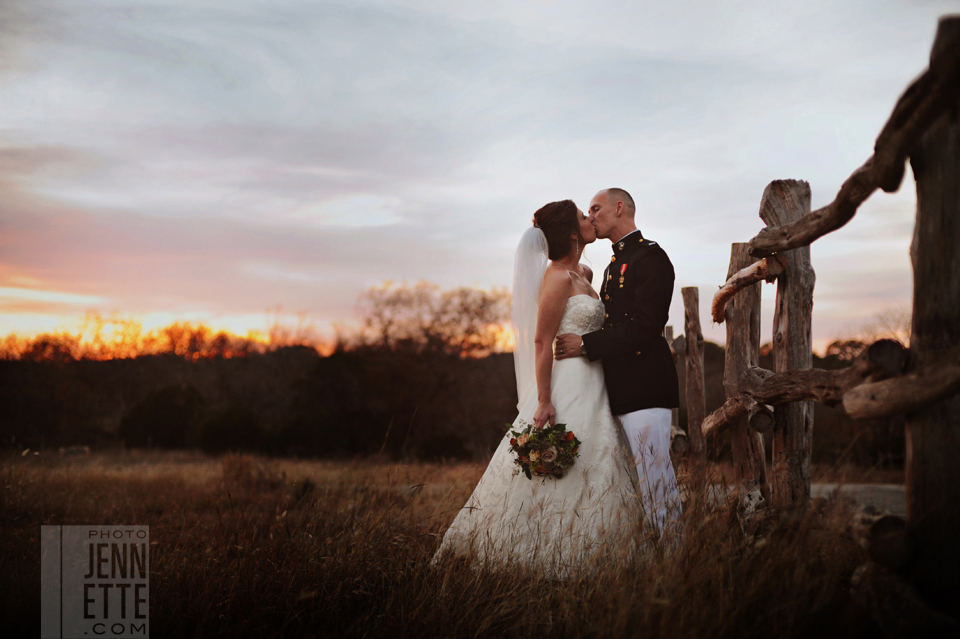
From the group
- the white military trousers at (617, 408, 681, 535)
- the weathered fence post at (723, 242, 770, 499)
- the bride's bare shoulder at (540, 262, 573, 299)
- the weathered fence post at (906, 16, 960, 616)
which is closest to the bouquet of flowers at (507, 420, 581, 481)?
the white military trousers at (617, 408, 681, 535)

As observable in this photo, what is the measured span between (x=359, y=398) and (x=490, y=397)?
469 cm

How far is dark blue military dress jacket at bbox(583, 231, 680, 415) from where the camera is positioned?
12.4 ft

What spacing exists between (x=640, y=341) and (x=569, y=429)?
0.71 metres

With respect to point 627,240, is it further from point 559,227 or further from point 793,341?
point 793,341

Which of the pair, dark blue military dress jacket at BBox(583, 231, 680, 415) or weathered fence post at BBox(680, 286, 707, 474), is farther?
weathered fence post at BBox(680, 286, 707, 474)

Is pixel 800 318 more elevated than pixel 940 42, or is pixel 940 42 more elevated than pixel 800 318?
pixel 940 42

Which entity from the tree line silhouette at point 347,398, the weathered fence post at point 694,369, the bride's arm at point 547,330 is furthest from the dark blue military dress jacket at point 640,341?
the tree line silhouette at point 347,398

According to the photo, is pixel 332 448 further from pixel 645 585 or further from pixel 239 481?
pixel 645 585

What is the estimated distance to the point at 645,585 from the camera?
2627 millimetres

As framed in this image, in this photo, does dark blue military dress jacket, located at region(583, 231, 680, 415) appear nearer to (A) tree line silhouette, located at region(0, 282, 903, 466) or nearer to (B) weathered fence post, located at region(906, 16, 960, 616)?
(B) weathered fence post, located at region(906, 16, 960, 616)

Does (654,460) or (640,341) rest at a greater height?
(640,341)

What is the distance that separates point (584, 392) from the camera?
3920mm

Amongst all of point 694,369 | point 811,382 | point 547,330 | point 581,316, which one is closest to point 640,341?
point 581,316

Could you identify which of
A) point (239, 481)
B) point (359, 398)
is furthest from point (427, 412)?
point (239, 481)
